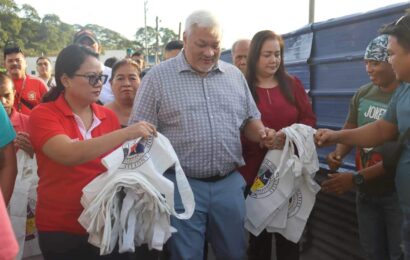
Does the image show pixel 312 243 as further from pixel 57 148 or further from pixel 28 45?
pixel 28 45

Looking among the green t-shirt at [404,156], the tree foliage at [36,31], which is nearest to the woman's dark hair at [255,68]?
the green t-shirt at [404,156]

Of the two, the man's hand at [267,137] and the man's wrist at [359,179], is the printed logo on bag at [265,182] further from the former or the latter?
the man's wrist at [359,179]

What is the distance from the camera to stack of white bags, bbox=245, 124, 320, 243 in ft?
9.12

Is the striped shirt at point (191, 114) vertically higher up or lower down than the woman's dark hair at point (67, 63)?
lower down

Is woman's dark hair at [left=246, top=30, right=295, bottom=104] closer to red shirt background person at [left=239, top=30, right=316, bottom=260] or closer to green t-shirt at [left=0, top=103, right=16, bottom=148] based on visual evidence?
red shirt background person at [left=239, top=30, right=316, bottom=260]

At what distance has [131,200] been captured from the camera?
7.23 feet

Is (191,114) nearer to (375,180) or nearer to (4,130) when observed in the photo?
(4,130)

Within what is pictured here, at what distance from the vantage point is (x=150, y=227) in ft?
7.47

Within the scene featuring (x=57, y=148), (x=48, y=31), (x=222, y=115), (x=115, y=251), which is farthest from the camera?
(x=48, y=31)

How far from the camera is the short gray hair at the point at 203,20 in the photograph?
8.39 feet

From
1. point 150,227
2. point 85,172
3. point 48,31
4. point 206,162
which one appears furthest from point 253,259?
point 48,31

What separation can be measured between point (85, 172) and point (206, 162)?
711 millimetres

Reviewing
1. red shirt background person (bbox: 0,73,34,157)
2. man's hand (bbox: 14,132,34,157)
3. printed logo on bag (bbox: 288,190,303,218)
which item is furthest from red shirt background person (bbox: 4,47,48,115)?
printed logo on bag (bbox: 288,190,303,218)

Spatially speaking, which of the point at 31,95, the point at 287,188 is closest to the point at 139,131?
the point at 287,188
